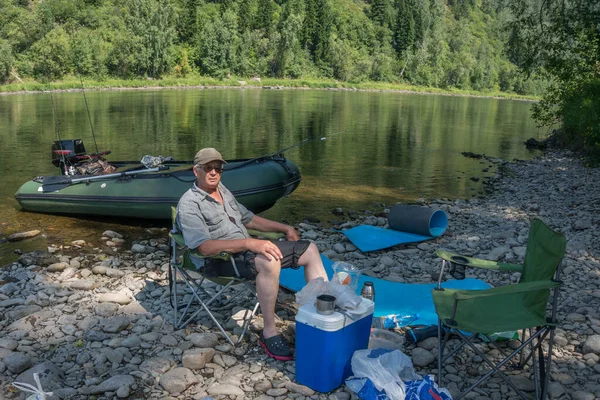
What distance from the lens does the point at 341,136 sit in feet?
71.8

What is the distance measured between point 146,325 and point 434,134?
71.0 ft

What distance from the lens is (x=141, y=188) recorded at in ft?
27.1

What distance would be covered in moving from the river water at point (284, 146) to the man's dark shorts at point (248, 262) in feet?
14.1

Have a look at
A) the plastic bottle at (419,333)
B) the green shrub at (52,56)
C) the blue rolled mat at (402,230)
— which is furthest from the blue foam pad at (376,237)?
the green shrub at (52,56)

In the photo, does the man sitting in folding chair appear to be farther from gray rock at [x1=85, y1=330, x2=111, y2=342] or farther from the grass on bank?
the grass on bank

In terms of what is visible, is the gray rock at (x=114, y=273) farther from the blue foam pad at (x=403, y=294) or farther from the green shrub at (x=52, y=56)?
the green shrub at (x=52, y=56)

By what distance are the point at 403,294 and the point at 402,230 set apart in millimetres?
2766

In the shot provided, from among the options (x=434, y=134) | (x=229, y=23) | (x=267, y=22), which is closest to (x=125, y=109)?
(x=434, y=134)

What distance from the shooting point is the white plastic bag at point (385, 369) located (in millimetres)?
3180

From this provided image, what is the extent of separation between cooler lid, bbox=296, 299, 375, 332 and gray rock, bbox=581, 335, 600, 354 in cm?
167

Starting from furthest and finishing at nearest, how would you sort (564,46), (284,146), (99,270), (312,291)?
(284,146), (564,46), (99,270), (312,291)

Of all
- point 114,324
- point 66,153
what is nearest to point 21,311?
point 114,324

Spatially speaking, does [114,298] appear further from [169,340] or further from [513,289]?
[513,289]

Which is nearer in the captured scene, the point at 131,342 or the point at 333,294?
the point at 333,294
